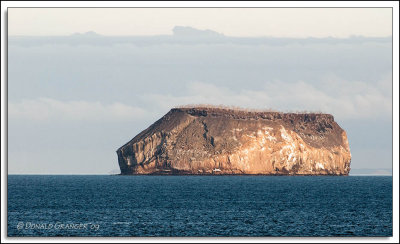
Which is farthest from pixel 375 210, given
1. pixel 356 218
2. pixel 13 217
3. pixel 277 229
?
pixel 13 217

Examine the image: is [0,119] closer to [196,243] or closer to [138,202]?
[196,243]

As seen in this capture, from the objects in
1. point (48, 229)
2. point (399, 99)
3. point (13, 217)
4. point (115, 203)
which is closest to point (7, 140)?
point (48, 229)

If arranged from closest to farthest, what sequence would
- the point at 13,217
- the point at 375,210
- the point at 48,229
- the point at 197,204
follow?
the point at 48,229
the point at 13,217
the point at 375,210
the point at 197,204

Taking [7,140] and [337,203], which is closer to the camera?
[7,140]

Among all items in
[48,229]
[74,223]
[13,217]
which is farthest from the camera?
[13,217]

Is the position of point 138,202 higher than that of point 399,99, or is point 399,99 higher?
point 399,99

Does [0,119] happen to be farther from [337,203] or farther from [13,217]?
[337,203]
